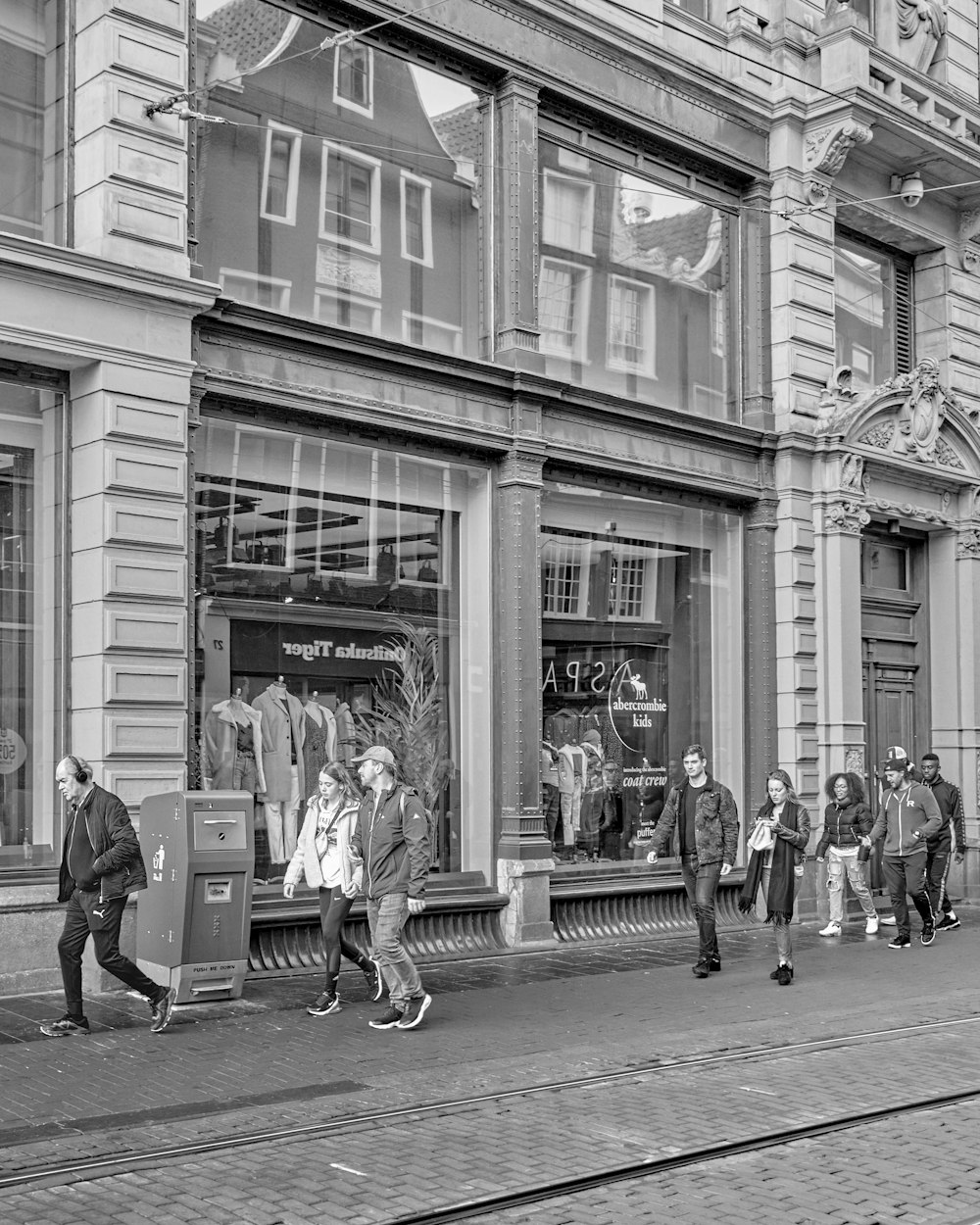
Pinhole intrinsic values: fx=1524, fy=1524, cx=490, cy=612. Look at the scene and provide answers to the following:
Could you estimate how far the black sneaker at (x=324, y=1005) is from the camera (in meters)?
10.6

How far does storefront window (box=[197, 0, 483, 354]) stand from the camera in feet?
43.2

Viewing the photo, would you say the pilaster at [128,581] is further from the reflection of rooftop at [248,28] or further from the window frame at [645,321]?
the window frame at [645,321]

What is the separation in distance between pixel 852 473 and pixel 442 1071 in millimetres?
11492

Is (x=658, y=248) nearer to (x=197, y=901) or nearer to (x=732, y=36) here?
(x=732, y=36)

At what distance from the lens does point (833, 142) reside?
1812 centimetres

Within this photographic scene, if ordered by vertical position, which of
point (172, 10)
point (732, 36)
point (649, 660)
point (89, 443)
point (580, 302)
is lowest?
point (649, 660)

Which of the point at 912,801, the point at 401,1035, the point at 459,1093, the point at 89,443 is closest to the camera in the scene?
the point at 459,1093

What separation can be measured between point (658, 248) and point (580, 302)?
155cm

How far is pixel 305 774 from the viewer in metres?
13.7

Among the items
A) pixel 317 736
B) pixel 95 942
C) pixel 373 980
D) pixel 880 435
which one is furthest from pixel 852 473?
pixel 95 942

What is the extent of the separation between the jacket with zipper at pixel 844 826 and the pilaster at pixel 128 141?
8.90 meters

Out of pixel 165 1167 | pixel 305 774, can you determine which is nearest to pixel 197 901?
pixel 305 774

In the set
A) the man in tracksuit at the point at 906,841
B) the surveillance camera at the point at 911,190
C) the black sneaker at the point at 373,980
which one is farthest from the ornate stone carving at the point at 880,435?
the black sneaker at the point at 373,980

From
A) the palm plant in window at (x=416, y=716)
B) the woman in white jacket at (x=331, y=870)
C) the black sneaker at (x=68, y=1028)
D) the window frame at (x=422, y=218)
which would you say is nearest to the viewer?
the black sneaker at (x=68, y=1028)
